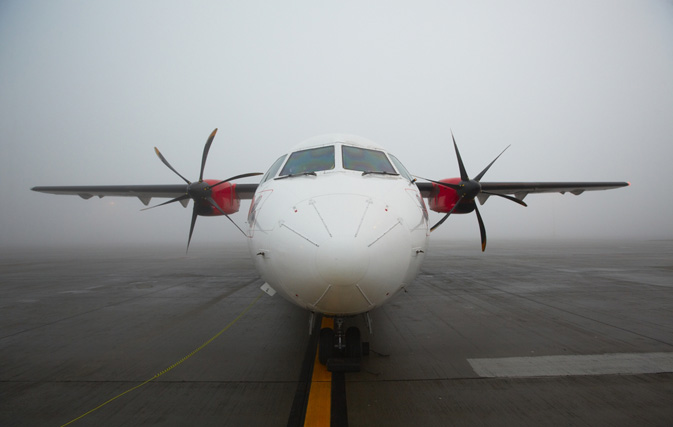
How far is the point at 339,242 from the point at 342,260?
0.49 ft

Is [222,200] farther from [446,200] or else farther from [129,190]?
[446,200]

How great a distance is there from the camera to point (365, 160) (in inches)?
169

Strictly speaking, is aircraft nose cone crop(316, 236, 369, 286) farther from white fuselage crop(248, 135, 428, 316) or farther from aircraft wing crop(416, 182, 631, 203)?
aircraft wing crop(416, 182, 631, 203)

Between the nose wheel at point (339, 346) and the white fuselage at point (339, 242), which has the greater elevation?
the white fuselage at point (339, 242)

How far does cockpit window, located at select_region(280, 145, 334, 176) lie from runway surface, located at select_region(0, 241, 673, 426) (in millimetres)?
2512

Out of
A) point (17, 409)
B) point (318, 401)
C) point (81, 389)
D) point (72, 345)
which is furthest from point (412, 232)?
point (72, 345)

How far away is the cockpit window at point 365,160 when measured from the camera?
4.06 metres

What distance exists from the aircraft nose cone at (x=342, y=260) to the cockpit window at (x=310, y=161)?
170 centimetres

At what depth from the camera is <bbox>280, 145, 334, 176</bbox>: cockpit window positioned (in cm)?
409

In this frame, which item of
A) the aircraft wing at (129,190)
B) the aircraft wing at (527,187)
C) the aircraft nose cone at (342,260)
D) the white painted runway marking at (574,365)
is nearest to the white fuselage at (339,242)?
the aircraft nose cone at (342,260)

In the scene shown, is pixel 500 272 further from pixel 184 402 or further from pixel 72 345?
pixel 72 345

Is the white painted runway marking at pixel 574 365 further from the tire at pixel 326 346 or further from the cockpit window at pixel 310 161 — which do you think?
the cockpit window at pixel 310 161

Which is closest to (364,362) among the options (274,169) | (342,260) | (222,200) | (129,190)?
(342,260)

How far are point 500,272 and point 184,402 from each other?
1244 centimetres
